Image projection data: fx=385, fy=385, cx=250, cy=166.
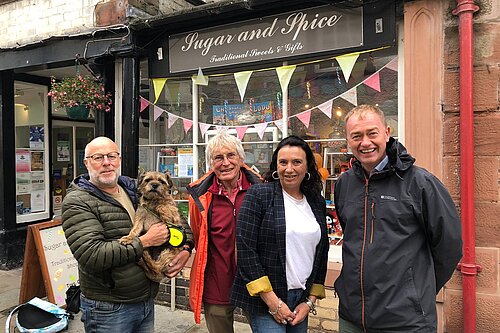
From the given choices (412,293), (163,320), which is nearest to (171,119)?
(163,320)

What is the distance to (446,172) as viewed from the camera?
362cm

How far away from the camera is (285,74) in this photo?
14.7 feet

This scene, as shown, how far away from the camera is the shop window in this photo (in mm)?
6848

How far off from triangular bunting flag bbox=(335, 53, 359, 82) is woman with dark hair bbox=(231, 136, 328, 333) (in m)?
2.08

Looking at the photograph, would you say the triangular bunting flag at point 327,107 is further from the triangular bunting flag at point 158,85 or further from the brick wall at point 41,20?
the brick wall at point 41,20

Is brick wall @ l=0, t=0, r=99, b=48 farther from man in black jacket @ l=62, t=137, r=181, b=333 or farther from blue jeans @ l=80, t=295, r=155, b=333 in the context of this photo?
blue jeans @ l=80, t=295, r=155, b=333

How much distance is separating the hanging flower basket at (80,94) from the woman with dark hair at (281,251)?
12.0 feet

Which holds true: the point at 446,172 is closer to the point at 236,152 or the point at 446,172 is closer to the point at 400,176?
the point at 400,176

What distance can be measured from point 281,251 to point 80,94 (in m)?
4.03

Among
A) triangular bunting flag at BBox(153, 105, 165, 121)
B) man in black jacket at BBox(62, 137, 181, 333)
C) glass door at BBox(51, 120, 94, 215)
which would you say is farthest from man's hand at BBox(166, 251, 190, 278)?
glass door at BBox(51, 120, 94, 215)

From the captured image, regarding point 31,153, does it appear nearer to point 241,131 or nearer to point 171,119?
point 171,119

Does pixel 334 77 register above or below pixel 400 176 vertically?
above

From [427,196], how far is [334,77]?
2869mm

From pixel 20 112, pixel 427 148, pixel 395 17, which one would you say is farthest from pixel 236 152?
pixel 20 112
